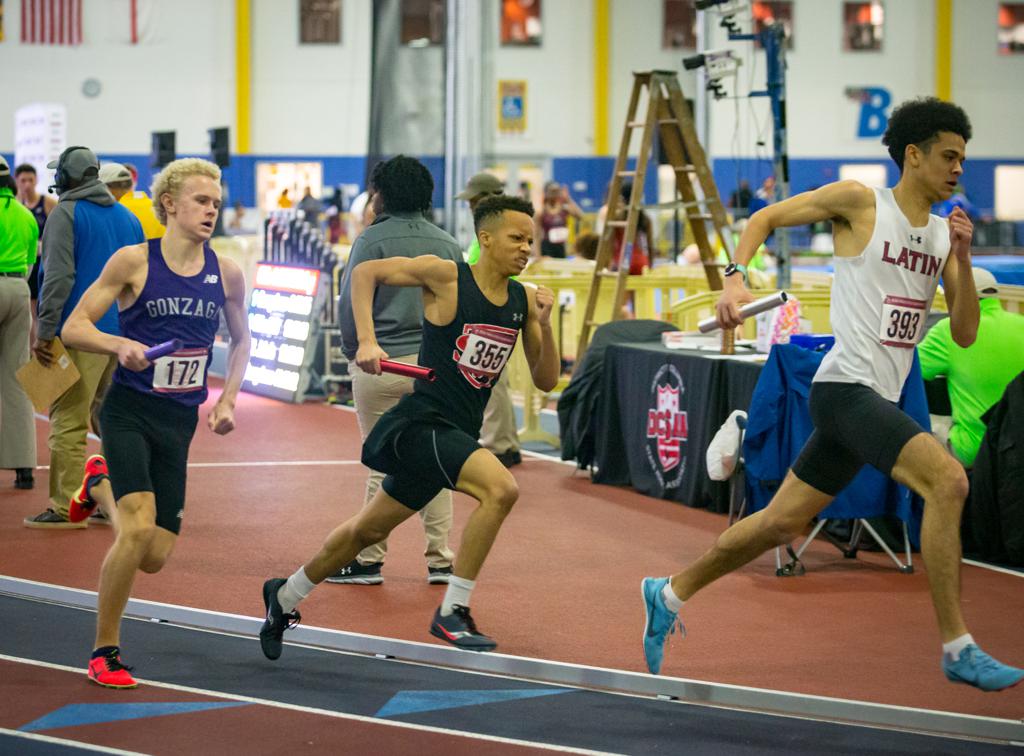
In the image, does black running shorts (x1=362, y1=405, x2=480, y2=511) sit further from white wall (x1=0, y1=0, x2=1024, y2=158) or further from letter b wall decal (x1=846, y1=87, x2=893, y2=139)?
letter b wall decal (x1=846, y1=87, x2=893, y2=139)

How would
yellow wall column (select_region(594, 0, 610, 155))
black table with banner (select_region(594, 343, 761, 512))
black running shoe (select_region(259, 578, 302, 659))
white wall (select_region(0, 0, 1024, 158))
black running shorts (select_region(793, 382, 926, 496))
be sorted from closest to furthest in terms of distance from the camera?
black running shorts (select_region(793, 382, 926, 496)) → black running shoe (select_region(259, 578, 302, 659)) → black table with banner (select_region(594, 343, 761, 512)) → white wall (select_region(0, 0, 1024, 158)) → yellow wall column (select_region(594, 0, 610, 155))

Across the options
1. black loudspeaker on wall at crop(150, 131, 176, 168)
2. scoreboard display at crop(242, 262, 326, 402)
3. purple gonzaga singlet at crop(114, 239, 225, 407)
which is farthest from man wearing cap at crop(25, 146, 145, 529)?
black loudspeaker on wall at crop(150, 131, 176, 168)

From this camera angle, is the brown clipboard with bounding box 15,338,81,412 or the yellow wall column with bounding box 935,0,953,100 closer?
the brown clipboard with bounding box 15,338,81,412

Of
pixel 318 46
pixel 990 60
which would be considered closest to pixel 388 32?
pixel 318 46

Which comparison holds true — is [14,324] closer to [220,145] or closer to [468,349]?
[468,349]

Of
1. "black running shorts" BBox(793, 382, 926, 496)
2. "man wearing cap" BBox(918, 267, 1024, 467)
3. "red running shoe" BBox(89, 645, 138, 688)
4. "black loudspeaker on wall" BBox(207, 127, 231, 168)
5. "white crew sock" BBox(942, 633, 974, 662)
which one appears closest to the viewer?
"white crew sock" BBox(942, 633, 974, 662)

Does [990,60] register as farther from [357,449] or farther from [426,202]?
[426,202]

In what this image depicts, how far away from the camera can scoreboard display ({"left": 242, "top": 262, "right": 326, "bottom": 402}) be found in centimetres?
1388

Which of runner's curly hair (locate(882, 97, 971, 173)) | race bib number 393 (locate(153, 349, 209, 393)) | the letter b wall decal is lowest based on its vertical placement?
race bib number 393 (locate(153, 349, 209, 393))

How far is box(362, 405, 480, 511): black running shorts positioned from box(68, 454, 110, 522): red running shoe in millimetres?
1886

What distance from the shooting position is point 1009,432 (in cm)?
708

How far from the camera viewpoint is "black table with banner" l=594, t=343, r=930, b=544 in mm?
7238

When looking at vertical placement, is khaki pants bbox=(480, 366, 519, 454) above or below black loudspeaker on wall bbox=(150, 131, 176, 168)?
→ below

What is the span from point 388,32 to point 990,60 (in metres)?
23.6
